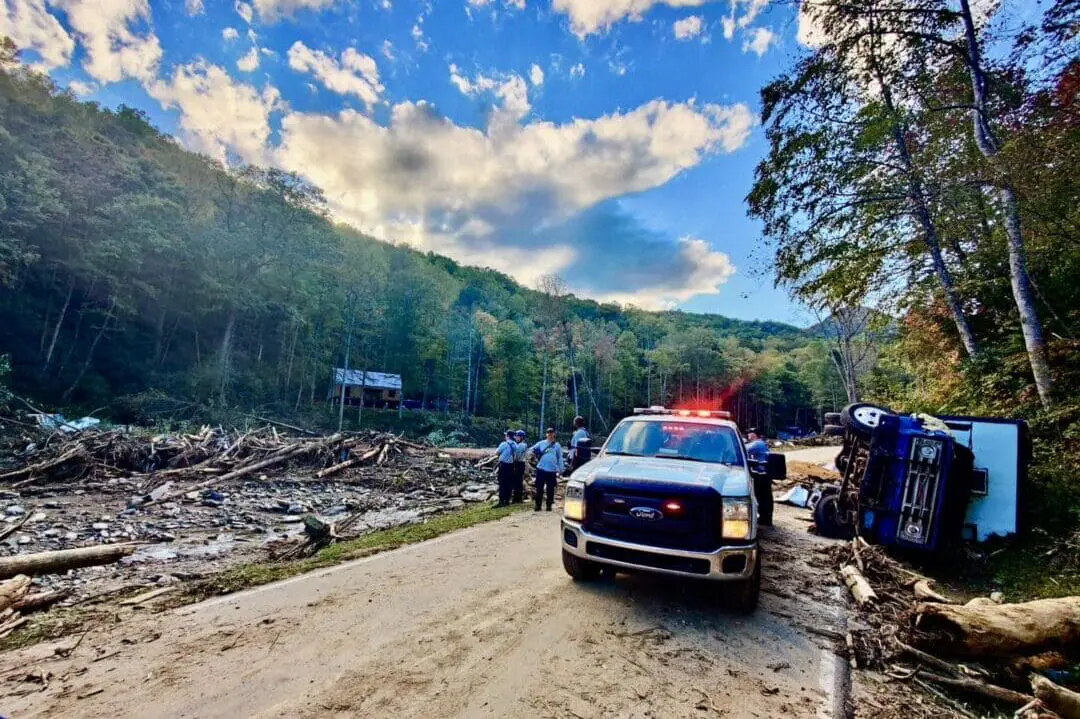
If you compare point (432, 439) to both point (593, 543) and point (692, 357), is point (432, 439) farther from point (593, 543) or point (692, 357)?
point (692, 357)

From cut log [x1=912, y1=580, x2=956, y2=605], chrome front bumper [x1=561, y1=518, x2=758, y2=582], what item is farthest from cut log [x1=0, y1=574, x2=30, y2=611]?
cut log [x1=912, y1=580, x2=956, y2=605]

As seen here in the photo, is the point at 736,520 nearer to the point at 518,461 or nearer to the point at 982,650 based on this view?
the point at 982,650

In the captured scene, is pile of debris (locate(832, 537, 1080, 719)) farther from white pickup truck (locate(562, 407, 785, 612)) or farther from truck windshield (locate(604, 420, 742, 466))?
truck windshield (locate(604, 420, 742, 466))

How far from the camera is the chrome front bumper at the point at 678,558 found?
4117 mm

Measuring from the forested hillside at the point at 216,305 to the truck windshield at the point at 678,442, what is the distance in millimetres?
30838

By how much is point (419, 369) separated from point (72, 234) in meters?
31.3

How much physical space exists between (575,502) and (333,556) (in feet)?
13.4

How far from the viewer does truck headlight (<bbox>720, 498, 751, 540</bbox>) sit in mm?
4176

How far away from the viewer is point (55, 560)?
17.3 ft

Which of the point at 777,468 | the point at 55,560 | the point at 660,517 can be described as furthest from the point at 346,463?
the point at 660,517

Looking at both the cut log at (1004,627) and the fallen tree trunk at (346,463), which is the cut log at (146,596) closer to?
the cut log at (1004,627)

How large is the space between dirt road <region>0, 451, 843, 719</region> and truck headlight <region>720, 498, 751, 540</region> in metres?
0.90

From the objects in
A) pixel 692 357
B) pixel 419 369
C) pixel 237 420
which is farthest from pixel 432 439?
pixel 692 357

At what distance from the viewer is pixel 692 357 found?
69.5 m
